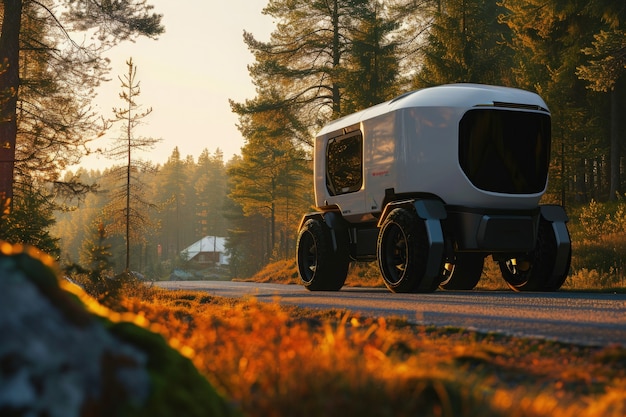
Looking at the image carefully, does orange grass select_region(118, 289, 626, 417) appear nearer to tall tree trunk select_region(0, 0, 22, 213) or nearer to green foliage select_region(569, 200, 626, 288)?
green foliage select_region(569, 200, 626, 288)

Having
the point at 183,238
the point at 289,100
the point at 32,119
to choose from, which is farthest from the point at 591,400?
the point at 183,238

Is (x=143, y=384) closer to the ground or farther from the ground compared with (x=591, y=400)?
farther from the ground

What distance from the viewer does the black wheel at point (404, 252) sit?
11.4 meters

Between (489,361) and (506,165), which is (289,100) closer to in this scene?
(506,165)

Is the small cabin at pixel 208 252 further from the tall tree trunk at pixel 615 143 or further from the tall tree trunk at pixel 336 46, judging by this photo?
the tall tree trunk at pixel 615 143

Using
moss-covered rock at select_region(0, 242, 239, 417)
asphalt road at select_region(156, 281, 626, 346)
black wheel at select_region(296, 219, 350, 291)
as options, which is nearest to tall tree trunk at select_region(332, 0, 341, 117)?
black wheel at select_region(296, 219, 350, 291)

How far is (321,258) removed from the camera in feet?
46.4

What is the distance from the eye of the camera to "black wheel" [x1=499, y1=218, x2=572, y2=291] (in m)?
12.2

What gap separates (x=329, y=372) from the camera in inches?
136

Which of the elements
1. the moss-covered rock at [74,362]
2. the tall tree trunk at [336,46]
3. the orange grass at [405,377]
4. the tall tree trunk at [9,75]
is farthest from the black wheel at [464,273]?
the tall tree trunk at [336,46]

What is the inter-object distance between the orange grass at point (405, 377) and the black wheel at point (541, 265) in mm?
6916

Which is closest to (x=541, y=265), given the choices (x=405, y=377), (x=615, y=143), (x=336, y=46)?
(x=405, y=377)

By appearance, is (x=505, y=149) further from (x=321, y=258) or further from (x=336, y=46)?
(x=336, y=46)

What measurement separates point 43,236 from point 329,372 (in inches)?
472
